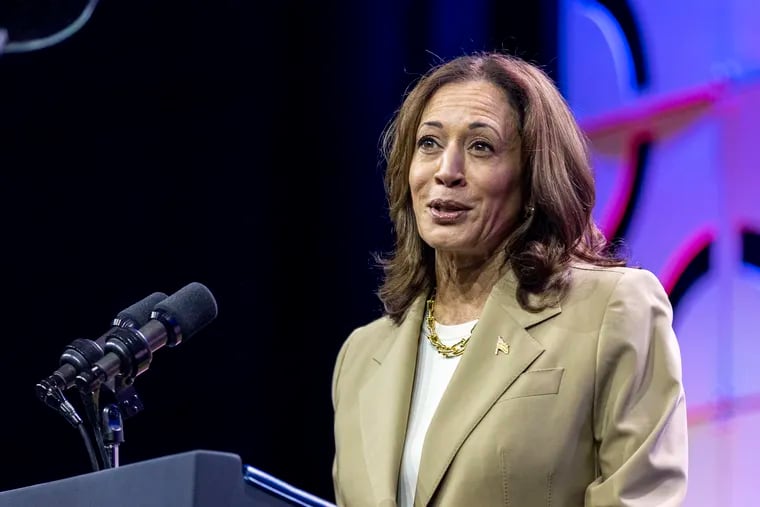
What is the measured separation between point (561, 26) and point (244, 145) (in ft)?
3.78

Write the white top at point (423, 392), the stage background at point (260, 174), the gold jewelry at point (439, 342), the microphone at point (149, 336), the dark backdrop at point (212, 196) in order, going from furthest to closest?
the dark backdrop at point (212, 196) → the stage background at point (260, 174) → the gold jewelry at point (439, 342) → the white top at point (423, 392) → the microphone at point (149, 336)

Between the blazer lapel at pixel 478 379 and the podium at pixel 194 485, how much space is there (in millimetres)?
682

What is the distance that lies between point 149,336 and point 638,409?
863mm

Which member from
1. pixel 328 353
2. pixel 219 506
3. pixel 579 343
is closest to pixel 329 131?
pixel 328 353

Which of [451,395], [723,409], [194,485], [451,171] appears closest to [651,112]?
[723,409]

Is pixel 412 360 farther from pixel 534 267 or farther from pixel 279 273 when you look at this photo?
pixel 279 273

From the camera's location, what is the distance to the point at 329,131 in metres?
4.11

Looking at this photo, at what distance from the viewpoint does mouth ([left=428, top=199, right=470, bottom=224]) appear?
2414 millimetres

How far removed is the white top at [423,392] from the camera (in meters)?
2.33

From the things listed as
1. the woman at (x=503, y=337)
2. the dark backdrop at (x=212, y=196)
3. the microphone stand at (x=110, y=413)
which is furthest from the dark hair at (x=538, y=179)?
the dark backdrop at (x=212, y=196)

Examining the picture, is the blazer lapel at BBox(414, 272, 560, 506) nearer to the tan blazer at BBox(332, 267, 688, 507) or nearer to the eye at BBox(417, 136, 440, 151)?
the tan blazer at BBox(332, 267, 688, 507)

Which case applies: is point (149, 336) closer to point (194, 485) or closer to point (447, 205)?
point (194, 485)

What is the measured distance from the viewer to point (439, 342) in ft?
8.23

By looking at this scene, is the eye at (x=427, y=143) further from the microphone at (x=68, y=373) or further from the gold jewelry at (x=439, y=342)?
the microphone at (x=68, y=373)
